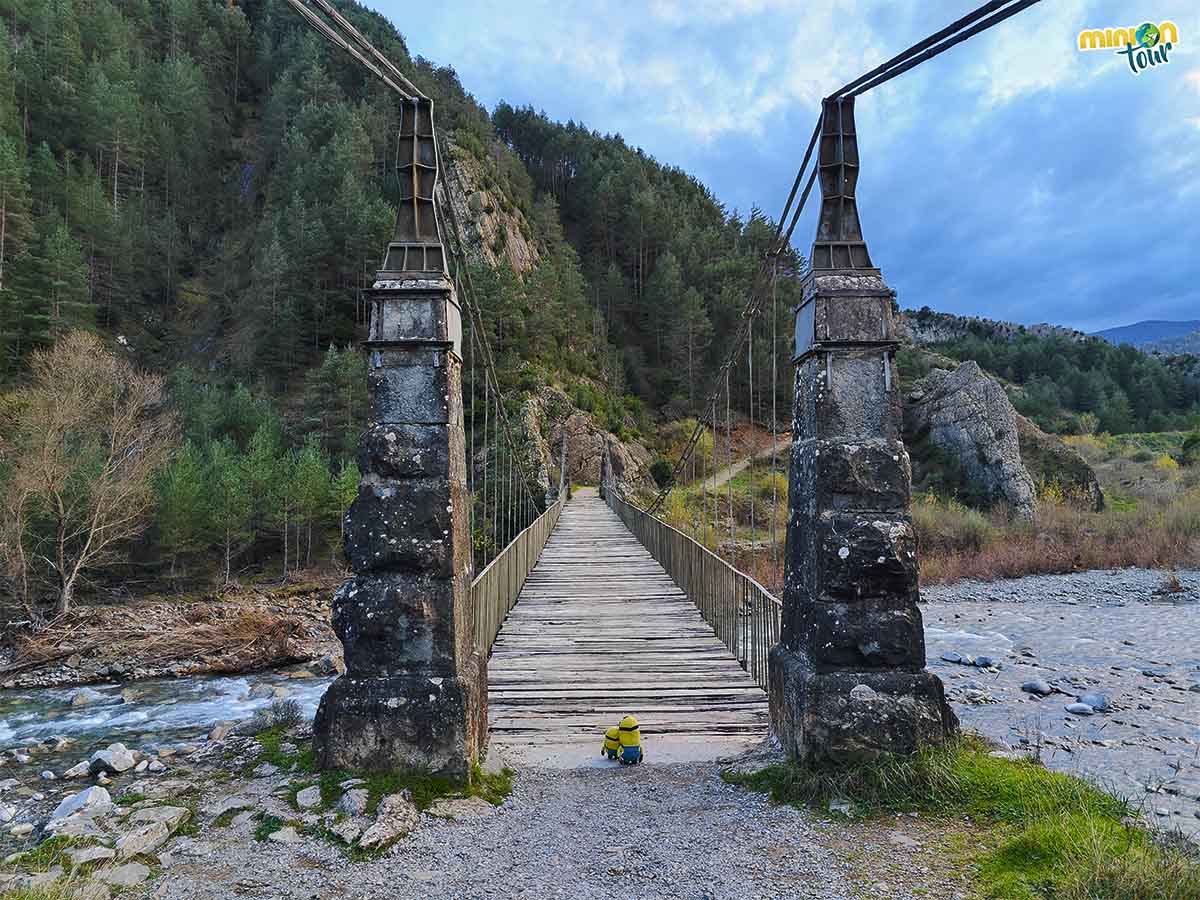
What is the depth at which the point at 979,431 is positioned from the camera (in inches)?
889

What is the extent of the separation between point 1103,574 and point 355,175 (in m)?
43.3

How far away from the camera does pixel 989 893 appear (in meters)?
2.12

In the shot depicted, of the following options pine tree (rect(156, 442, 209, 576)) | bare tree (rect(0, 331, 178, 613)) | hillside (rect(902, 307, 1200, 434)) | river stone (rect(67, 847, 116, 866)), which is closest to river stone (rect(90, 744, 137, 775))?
river stone (rect(67, 847, 116, 866))

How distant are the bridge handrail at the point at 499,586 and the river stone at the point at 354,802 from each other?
870mm

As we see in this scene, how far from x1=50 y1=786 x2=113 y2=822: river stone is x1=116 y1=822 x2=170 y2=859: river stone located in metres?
0.55

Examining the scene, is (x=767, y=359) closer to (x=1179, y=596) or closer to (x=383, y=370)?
(x=1179, y=596)

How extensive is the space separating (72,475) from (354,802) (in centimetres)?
2155

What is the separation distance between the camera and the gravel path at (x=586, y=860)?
227 centimetres

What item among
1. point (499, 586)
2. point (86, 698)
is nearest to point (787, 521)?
point (499, 586)

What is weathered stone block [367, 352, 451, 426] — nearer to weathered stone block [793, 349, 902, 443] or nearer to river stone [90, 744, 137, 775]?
weathered stone block [793, 349, 902, 443]

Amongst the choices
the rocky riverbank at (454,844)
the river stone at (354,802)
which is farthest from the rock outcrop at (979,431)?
the river stone at (354,802)

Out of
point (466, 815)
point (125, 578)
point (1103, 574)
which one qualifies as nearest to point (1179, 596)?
point (1103, 574)

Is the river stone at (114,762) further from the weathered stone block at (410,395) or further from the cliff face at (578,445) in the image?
the cliff face at (578,445)

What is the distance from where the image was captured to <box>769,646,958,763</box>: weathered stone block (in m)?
2.94
